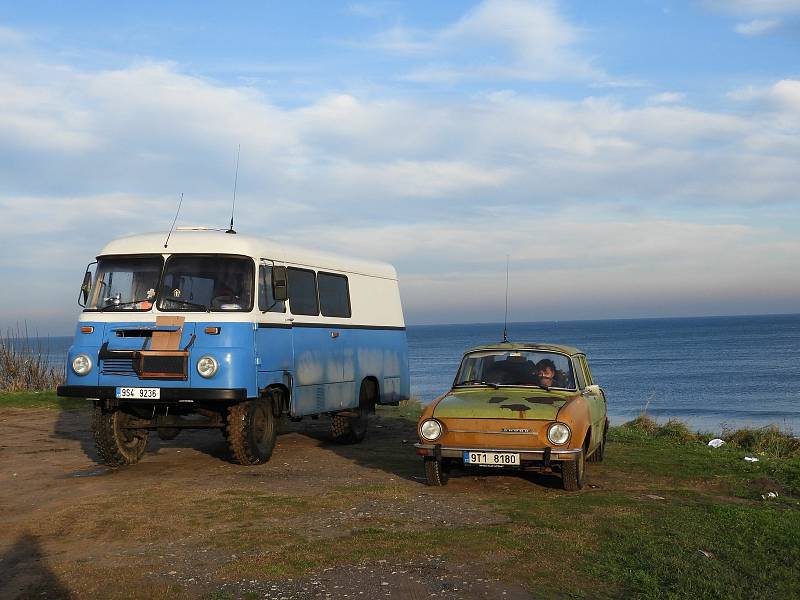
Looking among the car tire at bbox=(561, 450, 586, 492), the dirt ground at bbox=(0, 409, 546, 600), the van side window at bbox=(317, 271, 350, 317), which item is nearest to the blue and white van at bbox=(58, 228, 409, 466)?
the van side window at bbox=(317, 271, 350, 317)

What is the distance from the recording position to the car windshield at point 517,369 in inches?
436

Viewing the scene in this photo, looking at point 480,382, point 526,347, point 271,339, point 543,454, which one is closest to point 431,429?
point 543,454

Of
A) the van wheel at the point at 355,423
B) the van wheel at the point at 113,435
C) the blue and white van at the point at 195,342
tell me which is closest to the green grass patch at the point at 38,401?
the van wheel at the point at 355,423

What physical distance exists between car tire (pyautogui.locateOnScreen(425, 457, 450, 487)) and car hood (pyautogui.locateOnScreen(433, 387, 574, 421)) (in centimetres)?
57

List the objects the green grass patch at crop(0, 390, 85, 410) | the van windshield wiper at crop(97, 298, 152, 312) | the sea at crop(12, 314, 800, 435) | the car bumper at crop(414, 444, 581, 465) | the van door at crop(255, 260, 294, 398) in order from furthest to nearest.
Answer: the sea at crop(12, 314, 800, 435), the green grass patch at crop(0, 390, 85, 410), the van door at crop(255, 260, 294, 398), the van windshield wiper at crop(97, 298, 152, 312), the car bumper at crop(414, 444, 581, 465)

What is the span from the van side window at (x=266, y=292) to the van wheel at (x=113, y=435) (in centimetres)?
245

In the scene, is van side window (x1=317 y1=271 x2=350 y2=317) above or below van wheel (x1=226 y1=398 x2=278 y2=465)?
above

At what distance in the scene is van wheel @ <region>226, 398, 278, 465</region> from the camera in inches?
447

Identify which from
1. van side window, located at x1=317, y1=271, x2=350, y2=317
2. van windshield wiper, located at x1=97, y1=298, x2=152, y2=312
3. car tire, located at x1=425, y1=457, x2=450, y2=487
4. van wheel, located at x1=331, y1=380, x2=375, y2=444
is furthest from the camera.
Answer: van wheel, located at x1=331, y1=380, x2=375, y2=444

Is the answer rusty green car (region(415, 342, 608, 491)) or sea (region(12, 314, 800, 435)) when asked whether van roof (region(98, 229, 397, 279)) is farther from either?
sea (region(12, 314, 800, 435))

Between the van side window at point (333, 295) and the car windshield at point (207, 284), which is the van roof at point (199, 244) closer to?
the car windshield at point (207, 284)

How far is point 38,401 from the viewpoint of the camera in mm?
23172

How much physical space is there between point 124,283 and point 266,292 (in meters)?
1.88

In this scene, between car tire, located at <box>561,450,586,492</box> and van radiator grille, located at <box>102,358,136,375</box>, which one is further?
van radiator grille, located at <box>102,358,136,375</box>
